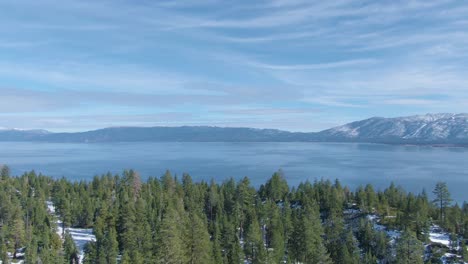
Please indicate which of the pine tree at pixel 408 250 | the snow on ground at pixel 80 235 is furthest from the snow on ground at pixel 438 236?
the snow on ground at pixel 80 235

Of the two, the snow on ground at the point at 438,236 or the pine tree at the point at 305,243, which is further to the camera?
the snow on ground at the point at 438,236

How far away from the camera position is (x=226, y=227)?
238 feet

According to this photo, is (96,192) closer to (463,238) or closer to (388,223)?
→ (388,223)

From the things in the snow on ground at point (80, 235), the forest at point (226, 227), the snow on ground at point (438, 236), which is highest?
the forest at point (226, 227)

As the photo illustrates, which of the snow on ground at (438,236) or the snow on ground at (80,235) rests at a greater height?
the snow on ground at (438,236)

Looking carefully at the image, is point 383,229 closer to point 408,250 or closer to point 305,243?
point 408,250

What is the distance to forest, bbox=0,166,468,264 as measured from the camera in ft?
201

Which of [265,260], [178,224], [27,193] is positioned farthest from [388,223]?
[27,193]

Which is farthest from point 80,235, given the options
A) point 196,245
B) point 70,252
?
point 196,245

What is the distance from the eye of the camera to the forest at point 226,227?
61.4 m

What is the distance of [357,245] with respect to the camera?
256ft

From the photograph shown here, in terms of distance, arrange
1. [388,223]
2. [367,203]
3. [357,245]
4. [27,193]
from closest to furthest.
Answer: [357,245] → [388,223] → [367,203] → [27,193]

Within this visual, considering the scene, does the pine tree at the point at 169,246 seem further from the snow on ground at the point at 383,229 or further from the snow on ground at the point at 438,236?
the snow on ground at the point at 438,236

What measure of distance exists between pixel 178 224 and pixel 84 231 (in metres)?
33.6
